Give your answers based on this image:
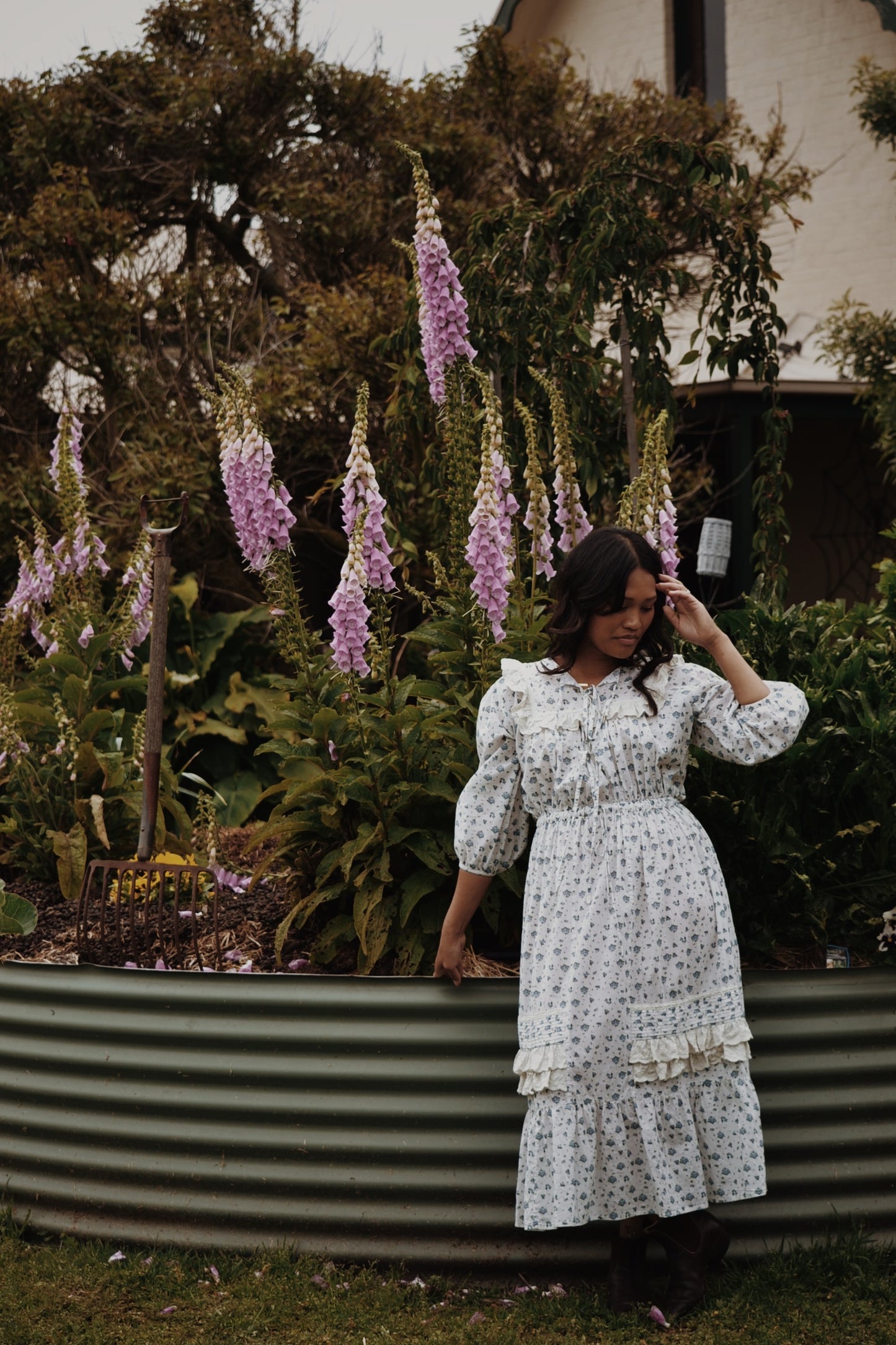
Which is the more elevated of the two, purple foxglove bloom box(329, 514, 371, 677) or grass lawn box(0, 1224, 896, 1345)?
purple foxglove bloom box(329, 514, 371, 677)

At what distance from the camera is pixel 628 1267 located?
277 cm

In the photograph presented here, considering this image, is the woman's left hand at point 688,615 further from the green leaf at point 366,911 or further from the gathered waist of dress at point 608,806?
the green leaf at point 366,911

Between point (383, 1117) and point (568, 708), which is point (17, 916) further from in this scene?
point (568, 708)

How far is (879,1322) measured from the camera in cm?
263

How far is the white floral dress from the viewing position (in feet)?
8.74

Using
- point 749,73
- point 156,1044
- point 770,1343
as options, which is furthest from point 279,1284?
point 749,73

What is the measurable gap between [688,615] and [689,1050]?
832 mm

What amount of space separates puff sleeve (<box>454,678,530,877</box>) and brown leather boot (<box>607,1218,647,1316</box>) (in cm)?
73

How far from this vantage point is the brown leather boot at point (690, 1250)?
2.70 metres

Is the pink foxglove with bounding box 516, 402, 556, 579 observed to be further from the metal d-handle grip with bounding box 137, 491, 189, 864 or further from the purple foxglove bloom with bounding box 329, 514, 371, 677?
the metal d-handle grip with bounding box 137, 491, 189, 864

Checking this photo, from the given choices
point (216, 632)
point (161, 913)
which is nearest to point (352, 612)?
point (161, 913)

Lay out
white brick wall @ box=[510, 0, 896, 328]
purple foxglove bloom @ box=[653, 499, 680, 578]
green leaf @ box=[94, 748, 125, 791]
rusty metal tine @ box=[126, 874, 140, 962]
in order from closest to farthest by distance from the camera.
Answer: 1. rusty metal tine @ box=[126, 874, 140, 962]
2. purple foxglove bloom @ box=[653, 499, 680, 578]
3. green leaf @ box=[94, 748, 125, 791]
4. white brick wall @ box=[510, 0, 896, 328]

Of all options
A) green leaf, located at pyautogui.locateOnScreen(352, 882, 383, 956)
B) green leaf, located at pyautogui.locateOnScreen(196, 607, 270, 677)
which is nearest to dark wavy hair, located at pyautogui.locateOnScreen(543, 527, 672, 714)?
green leaf, located at pyautogui.locateOnScreen(352, 882, 383, 956)

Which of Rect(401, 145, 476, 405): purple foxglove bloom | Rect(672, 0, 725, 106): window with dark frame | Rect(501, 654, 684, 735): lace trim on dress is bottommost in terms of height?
Rect(501, 654, 684, 735): lace trim on dress
